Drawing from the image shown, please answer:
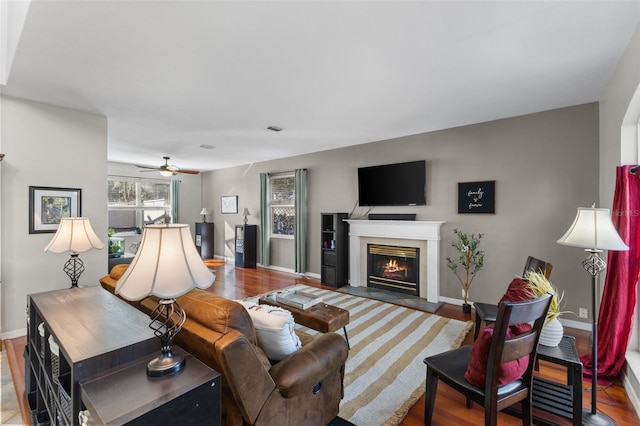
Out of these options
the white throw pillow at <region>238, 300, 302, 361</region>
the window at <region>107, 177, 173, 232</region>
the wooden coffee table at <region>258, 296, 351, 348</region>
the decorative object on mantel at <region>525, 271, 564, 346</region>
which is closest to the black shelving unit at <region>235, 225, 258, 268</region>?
the window at <region>107, 177, 173, 232</region>

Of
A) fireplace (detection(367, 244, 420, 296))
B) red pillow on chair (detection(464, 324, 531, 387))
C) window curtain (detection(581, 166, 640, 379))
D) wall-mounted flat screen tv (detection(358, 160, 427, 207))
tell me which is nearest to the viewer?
red pillow on chair (detection(464, 324, 531, 387))

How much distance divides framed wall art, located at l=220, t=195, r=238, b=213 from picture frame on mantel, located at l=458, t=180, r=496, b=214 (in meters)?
5.60

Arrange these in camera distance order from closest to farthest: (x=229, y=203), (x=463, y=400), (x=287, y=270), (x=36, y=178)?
1. (x=463, y=400)
2. (x=36, y=178)
3. (x=287, y=270)
4. (x=229, y=203)

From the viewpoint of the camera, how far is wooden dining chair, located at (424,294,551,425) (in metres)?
1.46

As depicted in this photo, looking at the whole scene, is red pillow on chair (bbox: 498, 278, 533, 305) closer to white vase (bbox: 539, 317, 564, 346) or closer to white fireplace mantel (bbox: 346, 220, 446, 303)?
white vase (bbox: 539, 317, 564, 346)

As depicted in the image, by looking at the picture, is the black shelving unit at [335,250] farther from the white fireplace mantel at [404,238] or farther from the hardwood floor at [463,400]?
the hardwood floor at [463,400]

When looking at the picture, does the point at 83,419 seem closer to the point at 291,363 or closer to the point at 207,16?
the point at 291,363

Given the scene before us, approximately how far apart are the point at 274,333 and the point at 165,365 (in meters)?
0.60

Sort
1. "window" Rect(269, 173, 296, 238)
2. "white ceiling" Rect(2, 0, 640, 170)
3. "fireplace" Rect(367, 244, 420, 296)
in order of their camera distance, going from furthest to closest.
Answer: "window" Rect(269, 173, 296, 238) → "fireplace" Rect(367, 244, 420, 296) → "white ceiling" Rect(2, 0, 640, 170)

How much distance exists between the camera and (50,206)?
11.1 ft

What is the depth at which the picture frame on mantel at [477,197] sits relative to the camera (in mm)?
3912

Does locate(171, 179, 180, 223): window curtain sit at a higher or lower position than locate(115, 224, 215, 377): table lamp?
higher

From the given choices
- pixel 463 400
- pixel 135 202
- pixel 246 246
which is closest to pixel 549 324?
pixel 463 400

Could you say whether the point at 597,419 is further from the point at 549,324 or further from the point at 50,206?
the point at 50,206
